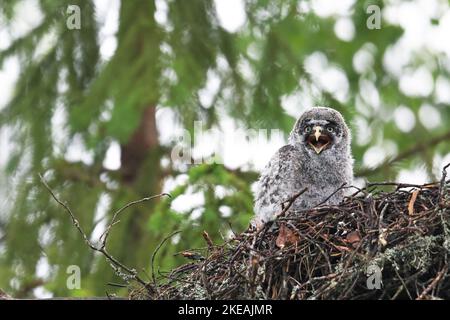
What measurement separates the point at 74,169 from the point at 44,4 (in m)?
1.55

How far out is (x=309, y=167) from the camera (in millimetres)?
6754

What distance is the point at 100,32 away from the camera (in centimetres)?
915

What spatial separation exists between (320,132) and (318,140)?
0.18ft

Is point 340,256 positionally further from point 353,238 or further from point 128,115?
point 128,115

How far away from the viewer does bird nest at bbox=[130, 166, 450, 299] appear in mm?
4922

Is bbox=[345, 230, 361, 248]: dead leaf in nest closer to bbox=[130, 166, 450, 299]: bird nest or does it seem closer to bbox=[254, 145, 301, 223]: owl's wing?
bbox=[130, 166, 450, 299]: bird nest

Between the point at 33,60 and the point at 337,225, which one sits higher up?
the point at 33,60

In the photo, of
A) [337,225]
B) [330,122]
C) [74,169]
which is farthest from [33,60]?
[337,225]

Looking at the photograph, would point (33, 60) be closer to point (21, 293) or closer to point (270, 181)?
point (21, 293)

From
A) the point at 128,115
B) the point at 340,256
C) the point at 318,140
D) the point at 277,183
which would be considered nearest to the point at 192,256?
the point at 340,256

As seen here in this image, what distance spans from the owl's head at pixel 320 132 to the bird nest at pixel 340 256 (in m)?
1.31

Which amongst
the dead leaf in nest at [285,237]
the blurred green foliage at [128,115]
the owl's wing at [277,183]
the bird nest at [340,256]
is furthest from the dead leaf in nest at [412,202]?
the blurred green foliage at [128,115]

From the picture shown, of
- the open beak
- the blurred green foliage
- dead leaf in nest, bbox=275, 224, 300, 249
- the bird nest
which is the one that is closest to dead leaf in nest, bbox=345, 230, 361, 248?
the bird nest
